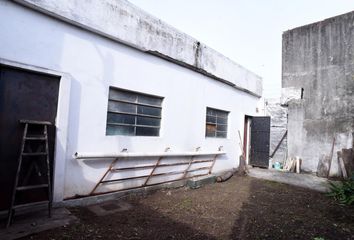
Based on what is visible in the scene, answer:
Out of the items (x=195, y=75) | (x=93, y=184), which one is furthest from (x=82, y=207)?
(x=195, y=75)

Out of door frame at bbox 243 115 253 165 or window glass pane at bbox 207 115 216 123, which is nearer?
window glass pane at bbox 207 115 216 123

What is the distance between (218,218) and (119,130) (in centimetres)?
275

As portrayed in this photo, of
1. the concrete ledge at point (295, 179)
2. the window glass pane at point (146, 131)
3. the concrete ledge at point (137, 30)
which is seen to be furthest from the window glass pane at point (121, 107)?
the concrete ledge at point (295, 179)

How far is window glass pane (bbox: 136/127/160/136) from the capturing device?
5.61 m

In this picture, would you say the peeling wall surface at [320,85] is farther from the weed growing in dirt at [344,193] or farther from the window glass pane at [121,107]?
the window glass pane at [121,107]

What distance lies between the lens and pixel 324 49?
8.57 meters

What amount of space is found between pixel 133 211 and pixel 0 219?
81.7 inches

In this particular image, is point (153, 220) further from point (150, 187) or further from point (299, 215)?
point (299, 215)

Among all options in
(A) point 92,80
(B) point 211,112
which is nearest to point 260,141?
(B) point 211,112

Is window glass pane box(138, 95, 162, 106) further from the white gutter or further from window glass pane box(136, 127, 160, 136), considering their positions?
the white gutter

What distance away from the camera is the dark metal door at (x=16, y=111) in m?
3.63

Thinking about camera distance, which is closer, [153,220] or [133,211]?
[153,220]

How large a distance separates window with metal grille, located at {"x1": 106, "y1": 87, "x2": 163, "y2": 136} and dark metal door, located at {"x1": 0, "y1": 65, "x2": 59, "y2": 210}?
4.19 feet

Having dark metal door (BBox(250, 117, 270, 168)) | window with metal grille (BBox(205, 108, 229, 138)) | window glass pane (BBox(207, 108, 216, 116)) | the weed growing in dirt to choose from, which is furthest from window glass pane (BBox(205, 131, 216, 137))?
the weed growing in dirt
